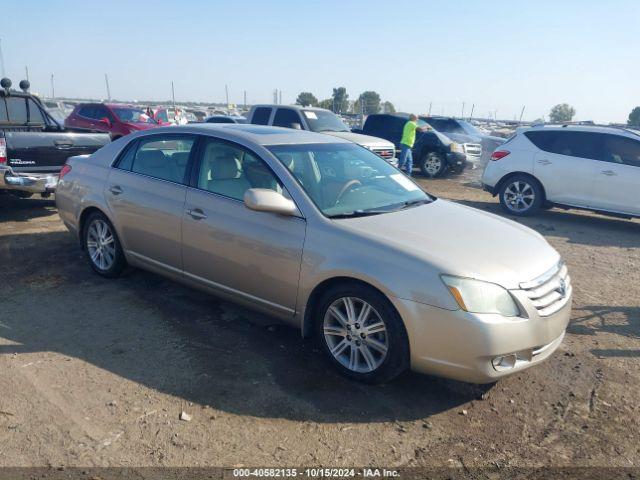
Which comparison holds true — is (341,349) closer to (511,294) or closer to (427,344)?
(427,344)

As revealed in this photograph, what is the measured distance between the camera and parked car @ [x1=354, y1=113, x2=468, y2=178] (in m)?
15.1

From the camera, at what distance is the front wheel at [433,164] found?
15.2m

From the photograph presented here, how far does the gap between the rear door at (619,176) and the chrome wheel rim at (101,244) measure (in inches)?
311

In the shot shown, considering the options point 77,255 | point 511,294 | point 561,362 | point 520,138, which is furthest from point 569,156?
point 77,255

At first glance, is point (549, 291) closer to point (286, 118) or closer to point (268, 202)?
point (268, 202)

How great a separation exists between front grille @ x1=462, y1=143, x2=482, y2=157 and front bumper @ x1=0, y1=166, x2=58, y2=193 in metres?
12.5

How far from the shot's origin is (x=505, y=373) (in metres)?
3.28

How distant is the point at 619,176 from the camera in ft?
28.7

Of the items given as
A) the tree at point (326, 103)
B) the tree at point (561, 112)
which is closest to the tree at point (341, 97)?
the tree at point (326, 103)

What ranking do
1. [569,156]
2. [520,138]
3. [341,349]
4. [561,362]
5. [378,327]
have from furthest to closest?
[520,138], [569,156], [561,362], [341,349], [378,327]

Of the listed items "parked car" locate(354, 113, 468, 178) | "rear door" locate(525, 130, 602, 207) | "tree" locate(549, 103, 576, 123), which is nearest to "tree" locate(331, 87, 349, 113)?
"tree" locate(549, 103, 576, 123)

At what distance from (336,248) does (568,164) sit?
23.9ft

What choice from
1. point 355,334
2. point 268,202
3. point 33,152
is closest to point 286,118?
point 33,152

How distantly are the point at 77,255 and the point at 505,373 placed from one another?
5.03 metres
